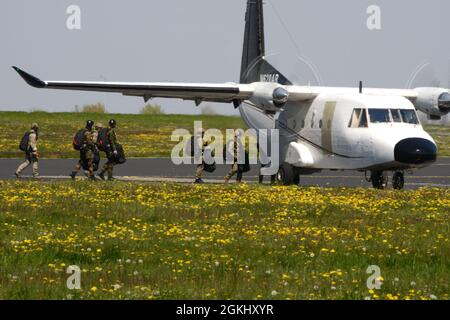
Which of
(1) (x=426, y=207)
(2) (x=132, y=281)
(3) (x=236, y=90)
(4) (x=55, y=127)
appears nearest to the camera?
(2) (x=132, y=281)

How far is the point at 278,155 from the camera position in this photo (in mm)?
33312

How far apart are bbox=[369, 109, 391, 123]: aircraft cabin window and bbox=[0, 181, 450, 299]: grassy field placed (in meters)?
4.29

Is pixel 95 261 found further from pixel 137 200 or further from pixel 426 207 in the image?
pixel 426 207

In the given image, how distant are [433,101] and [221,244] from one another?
18764mm

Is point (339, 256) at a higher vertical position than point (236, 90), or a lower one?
lower

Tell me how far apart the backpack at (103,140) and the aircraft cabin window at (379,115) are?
8759 mm

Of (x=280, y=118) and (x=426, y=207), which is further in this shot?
(x=280, y=118)

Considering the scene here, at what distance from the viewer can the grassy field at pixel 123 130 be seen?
62.2 metres

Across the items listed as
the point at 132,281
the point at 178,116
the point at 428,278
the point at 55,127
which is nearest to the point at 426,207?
the point at 428,278

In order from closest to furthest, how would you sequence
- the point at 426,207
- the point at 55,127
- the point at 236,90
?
the point at 426,207
the point at 236,90
the point at 55,127

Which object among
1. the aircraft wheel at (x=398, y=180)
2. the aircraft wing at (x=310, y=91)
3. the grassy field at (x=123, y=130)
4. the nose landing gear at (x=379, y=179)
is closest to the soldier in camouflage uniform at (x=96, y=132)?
the aircraft wing at (x=310, y=91)

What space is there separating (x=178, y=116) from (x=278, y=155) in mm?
66310
